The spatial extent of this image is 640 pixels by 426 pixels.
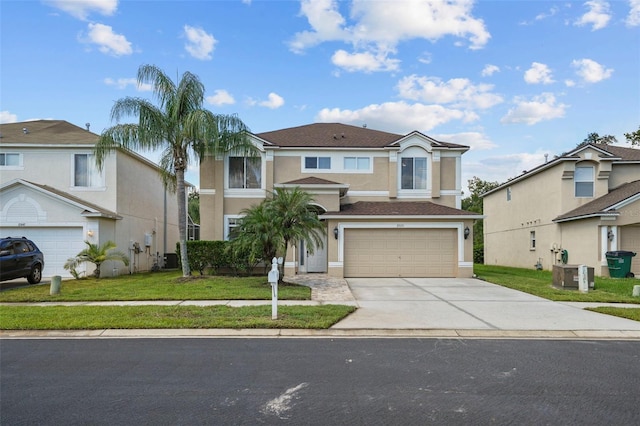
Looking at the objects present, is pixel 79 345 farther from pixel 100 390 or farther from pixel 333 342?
pixel 333 342

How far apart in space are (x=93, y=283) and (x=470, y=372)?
48.7 ft

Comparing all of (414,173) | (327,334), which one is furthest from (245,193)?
(327,334)

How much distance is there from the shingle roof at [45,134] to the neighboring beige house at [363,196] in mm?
6140

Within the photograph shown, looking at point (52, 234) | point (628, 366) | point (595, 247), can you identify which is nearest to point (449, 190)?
point (595, 247)

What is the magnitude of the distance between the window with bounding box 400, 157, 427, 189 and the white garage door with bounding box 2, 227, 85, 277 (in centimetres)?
1572

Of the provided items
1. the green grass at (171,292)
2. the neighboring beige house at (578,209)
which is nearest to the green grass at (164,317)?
the green grass at (171,292)

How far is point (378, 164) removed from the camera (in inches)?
840

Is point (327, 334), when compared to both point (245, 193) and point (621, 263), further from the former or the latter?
point (621, 263)

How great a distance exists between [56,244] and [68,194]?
261 cm

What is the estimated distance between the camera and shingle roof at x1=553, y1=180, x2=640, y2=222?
749 inches

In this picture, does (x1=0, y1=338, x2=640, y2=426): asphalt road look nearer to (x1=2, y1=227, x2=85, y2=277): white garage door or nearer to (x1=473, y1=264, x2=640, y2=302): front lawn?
(x1=473, y1=264, x2=640, y2=302): front lawn

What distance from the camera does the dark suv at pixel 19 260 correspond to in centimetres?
1402

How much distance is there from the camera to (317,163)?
69.6 ft

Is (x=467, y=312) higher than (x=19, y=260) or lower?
lower
